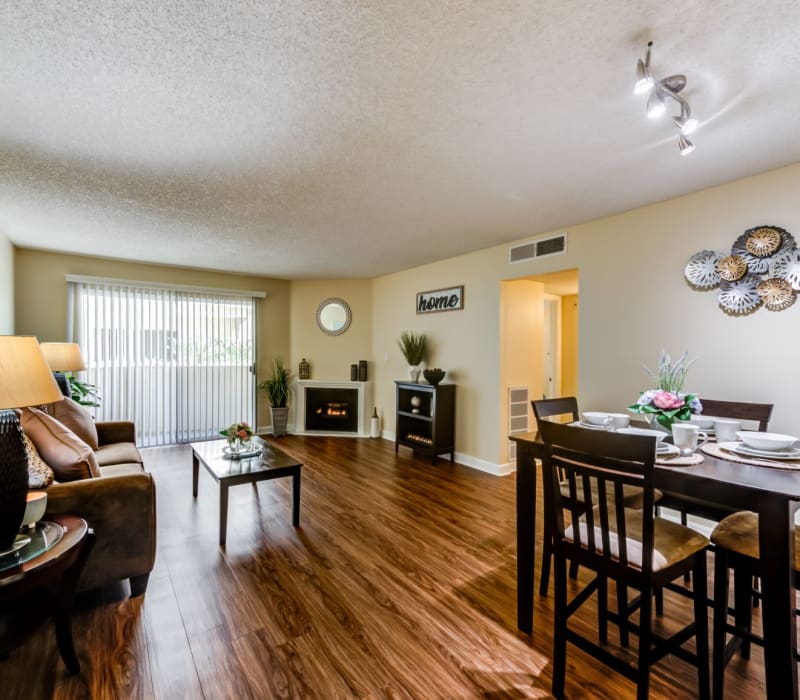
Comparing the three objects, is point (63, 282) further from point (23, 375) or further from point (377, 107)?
point (377, 107)

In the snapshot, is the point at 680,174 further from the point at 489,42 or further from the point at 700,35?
the point at 489,42

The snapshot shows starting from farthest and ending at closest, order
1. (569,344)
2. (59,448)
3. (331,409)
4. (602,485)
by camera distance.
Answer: (331,409), (569,344), (59,448), (602,485)

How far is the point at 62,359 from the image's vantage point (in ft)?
12.4

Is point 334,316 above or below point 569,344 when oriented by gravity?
above

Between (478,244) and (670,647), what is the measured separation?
367 cm

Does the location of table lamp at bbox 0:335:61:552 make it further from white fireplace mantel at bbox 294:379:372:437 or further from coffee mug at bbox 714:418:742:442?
white fireplace mantel at bbox 294:379:372:437

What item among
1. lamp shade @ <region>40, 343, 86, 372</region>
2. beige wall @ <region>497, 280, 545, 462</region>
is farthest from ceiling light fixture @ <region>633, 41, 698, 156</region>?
lamp shade @ <region>40, 343, 86, 372</region>

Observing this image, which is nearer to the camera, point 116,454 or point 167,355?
point 116,454

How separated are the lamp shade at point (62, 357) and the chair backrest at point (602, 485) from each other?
13.9 feet

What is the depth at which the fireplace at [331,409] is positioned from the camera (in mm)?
6367

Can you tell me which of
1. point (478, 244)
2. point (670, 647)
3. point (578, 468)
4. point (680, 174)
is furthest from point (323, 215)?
point (670, 647)

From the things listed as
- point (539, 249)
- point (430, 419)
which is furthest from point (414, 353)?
point (539, 249)

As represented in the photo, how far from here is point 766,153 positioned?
235cm

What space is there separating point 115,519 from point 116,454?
1462mm
